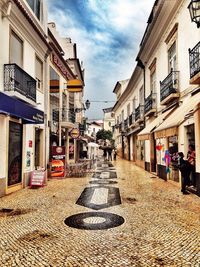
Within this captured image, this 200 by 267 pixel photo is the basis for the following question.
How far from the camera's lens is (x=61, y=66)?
18.6 meters

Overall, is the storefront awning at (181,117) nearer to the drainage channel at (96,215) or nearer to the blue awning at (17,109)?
the drainage channel at (96,215)

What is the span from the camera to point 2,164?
9.25m

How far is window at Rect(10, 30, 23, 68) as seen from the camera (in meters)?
10.3

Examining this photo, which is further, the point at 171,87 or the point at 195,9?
the point at 171,87

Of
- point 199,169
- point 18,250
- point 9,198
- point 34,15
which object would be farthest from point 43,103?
point 18,250

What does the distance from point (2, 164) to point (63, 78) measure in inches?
466

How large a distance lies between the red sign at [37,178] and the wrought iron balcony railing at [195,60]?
7.24 meters

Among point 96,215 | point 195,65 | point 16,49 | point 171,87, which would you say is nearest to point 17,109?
point 16,49

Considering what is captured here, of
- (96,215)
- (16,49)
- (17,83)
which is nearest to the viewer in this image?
(96,215)

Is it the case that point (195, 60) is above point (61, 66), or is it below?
below

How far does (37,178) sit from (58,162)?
3.15 m

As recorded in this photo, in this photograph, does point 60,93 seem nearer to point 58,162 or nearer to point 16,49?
point 58,162

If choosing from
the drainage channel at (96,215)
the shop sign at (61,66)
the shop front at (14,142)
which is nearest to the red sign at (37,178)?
the shop front at (14,142)

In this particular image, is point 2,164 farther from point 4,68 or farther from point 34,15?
point 34,15
